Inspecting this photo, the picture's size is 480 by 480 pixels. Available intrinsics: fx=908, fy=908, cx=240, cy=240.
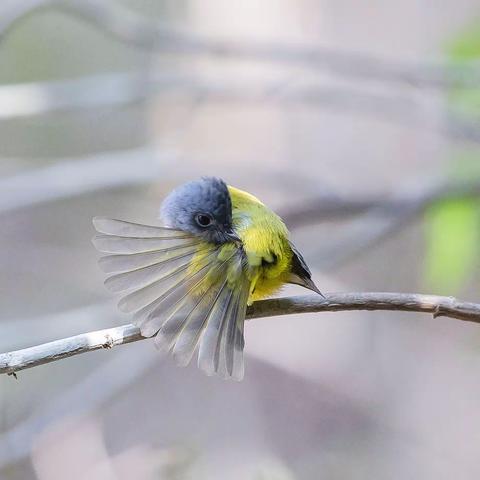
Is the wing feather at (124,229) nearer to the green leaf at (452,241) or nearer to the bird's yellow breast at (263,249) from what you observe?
the bird's yellow breast at (263,249)

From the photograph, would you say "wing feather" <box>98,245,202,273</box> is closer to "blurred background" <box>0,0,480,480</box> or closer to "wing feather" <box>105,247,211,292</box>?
"wing feather" <box>105,247,211,292</box>

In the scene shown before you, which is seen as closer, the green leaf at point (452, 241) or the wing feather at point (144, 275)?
the wing feather at point (144, 275)

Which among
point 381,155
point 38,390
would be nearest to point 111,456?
point 38,390

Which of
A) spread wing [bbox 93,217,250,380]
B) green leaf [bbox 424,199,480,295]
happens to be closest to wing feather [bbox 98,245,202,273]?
spread wing [bbox 93,217,250,380]

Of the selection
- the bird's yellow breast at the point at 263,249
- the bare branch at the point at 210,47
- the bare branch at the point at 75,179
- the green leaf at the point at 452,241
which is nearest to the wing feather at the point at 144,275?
the bird's yellow breast at the point at 263,249

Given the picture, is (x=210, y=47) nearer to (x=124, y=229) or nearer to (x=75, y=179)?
(x=75, y=179)

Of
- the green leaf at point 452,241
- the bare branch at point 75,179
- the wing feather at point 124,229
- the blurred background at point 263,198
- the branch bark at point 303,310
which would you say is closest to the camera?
the branch bark at point 303,310

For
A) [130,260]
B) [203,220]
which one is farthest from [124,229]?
[203,220]
